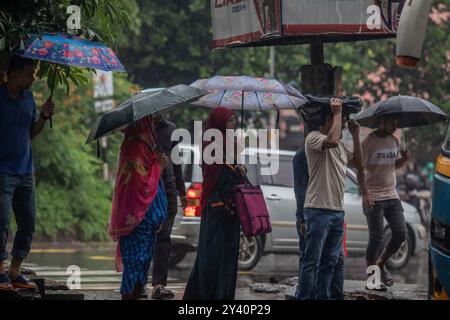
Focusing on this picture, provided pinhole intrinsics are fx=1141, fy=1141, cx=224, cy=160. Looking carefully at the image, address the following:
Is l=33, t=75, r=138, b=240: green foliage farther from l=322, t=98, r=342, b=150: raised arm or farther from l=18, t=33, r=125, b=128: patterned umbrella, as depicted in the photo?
l=322, t=98, r=342, b=150: raised arm

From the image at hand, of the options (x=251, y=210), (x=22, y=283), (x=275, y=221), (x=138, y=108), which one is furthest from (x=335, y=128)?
(x=275, y=221)

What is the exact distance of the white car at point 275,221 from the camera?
Answer: 15406 millimetres

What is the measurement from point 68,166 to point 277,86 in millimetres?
11677

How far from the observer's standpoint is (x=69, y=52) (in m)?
8.68

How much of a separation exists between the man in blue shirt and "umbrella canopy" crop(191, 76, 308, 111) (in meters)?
1.82

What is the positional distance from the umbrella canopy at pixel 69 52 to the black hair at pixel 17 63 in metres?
0.10

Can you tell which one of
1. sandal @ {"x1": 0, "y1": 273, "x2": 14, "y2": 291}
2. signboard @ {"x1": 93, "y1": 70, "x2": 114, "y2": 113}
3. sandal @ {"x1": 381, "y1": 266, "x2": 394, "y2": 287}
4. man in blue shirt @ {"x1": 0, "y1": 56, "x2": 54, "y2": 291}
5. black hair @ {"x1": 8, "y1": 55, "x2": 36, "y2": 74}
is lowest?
sandal @ {"x1": 381, "y1": 266, "x2": 394, "y2": 287}

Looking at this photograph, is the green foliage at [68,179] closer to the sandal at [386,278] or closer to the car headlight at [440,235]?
the sandal at [386,278]

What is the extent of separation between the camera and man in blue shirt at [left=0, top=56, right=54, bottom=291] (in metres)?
8.48

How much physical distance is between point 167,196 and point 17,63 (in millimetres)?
2699

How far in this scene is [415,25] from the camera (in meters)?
6.98

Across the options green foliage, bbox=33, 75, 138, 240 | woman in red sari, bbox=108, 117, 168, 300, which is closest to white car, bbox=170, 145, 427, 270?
green foliage, bbox=33, 75, 138, 240
